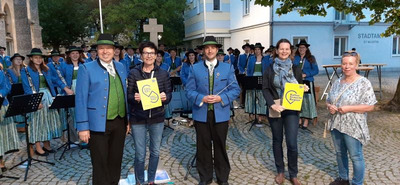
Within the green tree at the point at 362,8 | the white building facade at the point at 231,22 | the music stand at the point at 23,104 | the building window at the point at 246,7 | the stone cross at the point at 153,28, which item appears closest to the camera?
the music stand at the point at 23,104

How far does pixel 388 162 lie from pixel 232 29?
23311mm

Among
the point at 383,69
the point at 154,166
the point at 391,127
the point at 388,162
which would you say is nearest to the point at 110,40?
the point at 154,166

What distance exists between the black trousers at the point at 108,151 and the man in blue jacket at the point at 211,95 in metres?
1.09

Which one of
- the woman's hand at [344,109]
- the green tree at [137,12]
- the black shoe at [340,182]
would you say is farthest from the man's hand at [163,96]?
the green tree at [137,12]

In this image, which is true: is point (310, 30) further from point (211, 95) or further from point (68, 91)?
point (211, 95)

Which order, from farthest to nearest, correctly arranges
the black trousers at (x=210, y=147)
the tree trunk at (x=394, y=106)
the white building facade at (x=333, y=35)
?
the white building facade at (x=333, y=35) < the tree trunk at (x=394, y=106) < the black trousers at (x=210, y=147)

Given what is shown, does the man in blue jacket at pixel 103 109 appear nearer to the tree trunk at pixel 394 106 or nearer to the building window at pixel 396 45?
the tree trunk at pixel 394 106

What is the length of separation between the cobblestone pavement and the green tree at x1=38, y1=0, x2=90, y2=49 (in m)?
33.3

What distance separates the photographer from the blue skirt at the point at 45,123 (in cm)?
623

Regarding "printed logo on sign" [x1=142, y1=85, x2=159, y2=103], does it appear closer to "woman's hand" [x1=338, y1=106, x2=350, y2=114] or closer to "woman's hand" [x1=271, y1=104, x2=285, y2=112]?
"woman's hand" [x1=271, y1=104, x2=285, y2=112]

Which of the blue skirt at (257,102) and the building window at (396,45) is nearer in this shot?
the blue skirt at (257,102)

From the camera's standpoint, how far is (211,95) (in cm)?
430

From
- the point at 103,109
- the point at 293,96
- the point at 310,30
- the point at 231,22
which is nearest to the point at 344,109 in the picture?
the point at 293,96

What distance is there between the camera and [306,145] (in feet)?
22.0
